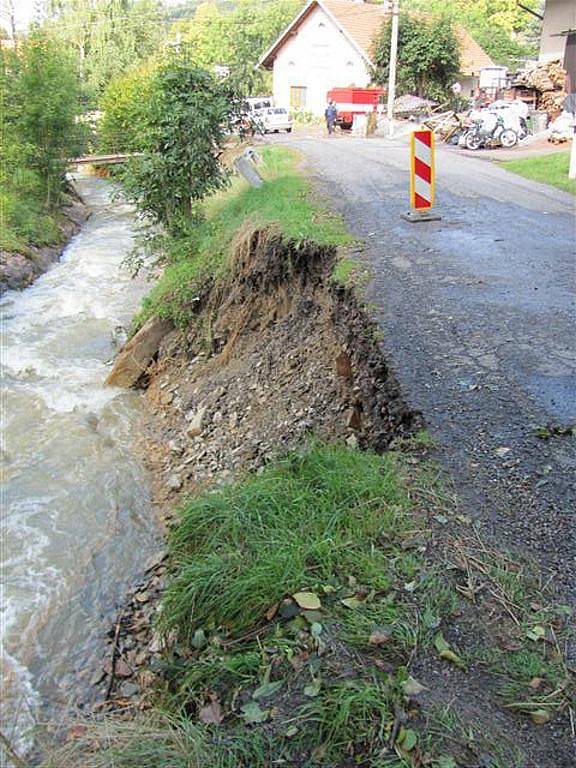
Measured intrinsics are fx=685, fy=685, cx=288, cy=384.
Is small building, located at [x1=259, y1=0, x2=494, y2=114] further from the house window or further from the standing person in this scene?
the standing person

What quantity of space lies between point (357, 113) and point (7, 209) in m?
20.7

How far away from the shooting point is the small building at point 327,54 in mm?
38406

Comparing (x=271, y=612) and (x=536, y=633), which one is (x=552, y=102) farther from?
(x=271, y=612)

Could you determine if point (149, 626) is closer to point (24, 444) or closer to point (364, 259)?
point (24, 444)

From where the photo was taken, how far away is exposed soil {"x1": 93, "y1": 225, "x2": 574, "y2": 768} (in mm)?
2764

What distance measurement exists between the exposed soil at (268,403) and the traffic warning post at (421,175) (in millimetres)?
2317

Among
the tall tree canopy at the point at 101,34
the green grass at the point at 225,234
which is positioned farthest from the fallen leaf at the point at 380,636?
the tall tree canopy at the point at 101,34

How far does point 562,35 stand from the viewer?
23547mm

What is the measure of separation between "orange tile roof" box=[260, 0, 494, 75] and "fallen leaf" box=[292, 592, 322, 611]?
38304 millimetres

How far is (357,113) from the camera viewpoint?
33.0 meters

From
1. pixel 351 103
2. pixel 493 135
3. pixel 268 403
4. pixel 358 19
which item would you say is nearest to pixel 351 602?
pixel 268 403

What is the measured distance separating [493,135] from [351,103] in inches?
564

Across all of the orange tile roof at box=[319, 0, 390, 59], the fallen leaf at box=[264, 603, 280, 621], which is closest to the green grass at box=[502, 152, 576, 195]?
the fallen leaf at box=[264, 603, 280, 621]

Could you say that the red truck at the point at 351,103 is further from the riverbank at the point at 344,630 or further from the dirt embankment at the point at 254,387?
the riverbank at the point at 344,630
